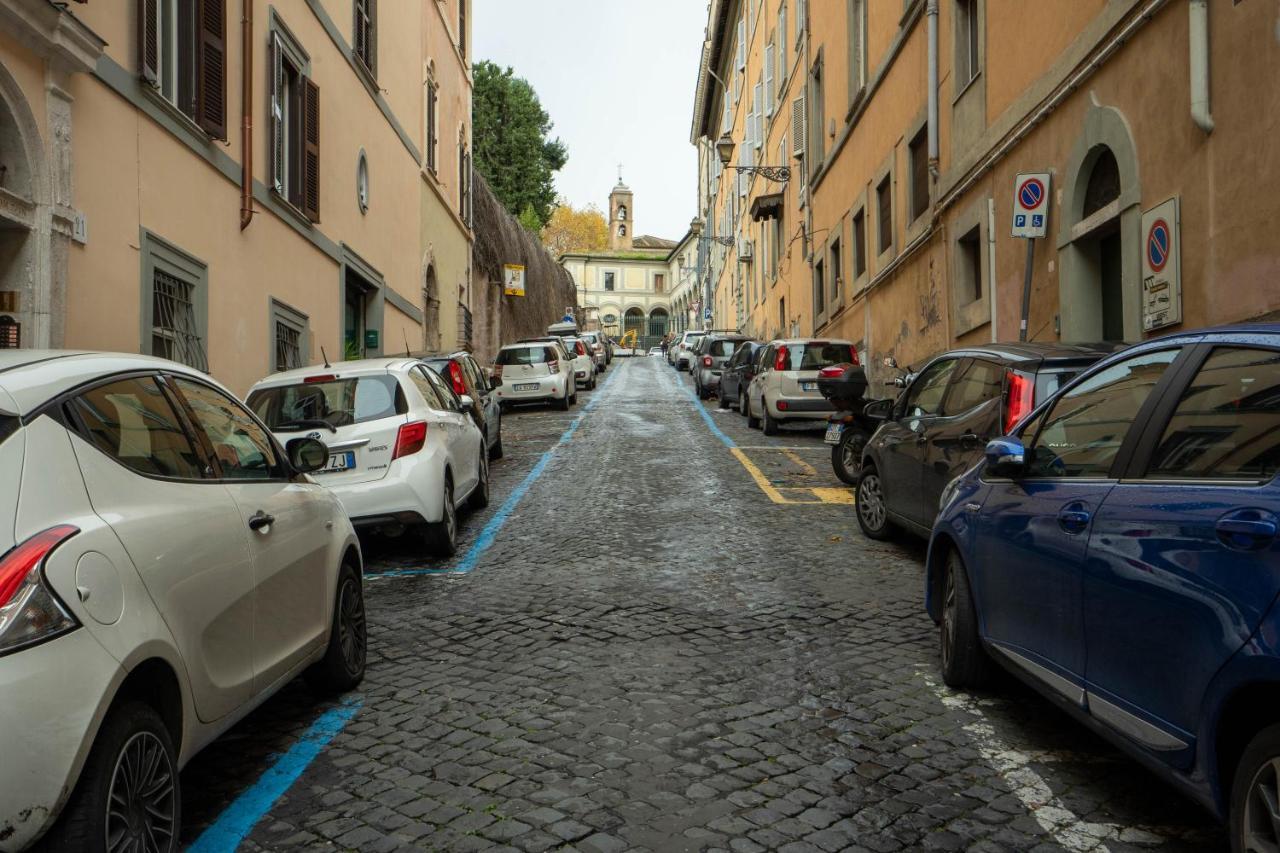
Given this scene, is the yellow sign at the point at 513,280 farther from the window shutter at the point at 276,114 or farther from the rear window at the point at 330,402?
the rear window at the point at 330,402

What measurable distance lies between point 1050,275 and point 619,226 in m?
113

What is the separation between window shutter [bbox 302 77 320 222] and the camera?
50.9 ft

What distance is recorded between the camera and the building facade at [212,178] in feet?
27.2

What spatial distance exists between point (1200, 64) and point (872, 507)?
13.4ft

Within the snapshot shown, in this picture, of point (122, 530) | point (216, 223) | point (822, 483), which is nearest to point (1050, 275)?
point (822, 483)

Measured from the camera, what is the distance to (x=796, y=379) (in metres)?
17.9

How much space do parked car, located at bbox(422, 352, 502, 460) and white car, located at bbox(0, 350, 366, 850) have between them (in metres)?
8.00

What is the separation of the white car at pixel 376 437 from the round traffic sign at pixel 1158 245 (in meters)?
5.89

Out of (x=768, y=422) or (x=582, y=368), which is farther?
(x=582, y=368)

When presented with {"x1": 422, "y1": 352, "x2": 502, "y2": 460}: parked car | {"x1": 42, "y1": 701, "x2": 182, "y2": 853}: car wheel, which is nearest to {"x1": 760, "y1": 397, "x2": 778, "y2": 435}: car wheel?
{"x1": 422, "y1": 352, "x2": 502, "y2": 460}: parked car

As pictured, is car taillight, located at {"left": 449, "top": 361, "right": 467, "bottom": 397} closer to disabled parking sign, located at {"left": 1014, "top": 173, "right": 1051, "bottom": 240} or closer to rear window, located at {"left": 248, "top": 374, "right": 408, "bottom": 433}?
rear window, located at {"left": 248, "top": 374, "right": 408, "bottom": 433}

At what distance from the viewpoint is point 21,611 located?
2496 mm

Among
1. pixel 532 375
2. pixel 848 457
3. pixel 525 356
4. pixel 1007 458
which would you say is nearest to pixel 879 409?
pixel 848 457

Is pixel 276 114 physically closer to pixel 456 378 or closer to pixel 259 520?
pixel 456 378
